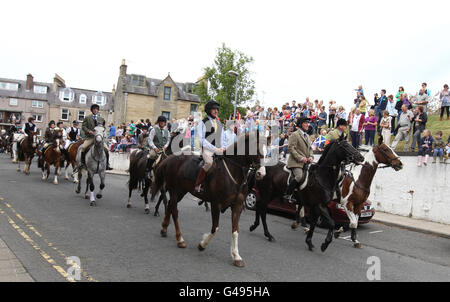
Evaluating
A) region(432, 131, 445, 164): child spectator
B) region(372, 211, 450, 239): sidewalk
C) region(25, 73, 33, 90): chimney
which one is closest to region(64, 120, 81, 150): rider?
region(372, 211, 450, 239): sidewalk

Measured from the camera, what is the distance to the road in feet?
18.0

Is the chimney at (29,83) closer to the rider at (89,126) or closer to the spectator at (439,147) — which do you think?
the rider at (89,126)

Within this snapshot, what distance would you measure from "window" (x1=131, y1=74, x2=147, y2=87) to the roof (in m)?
0.46

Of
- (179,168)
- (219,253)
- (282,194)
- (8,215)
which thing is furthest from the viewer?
(282,194)

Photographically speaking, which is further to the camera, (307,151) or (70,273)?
(307,151)

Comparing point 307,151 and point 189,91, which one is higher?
point 189,91

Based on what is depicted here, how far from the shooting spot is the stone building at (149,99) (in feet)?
158

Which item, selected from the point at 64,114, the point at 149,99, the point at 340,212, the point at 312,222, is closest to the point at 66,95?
the point at 64,114

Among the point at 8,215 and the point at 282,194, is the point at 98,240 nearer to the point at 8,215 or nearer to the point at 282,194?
the point at 8,215

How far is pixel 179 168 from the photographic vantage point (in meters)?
7.55

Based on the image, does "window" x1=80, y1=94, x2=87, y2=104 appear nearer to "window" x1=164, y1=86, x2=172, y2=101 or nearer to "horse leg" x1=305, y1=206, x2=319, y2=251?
"window" x1=164, y1=86, x2=172, y2=101

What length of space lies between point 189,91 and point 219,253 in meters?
49.6

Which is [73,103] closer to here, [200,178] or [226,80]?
[226,80]
